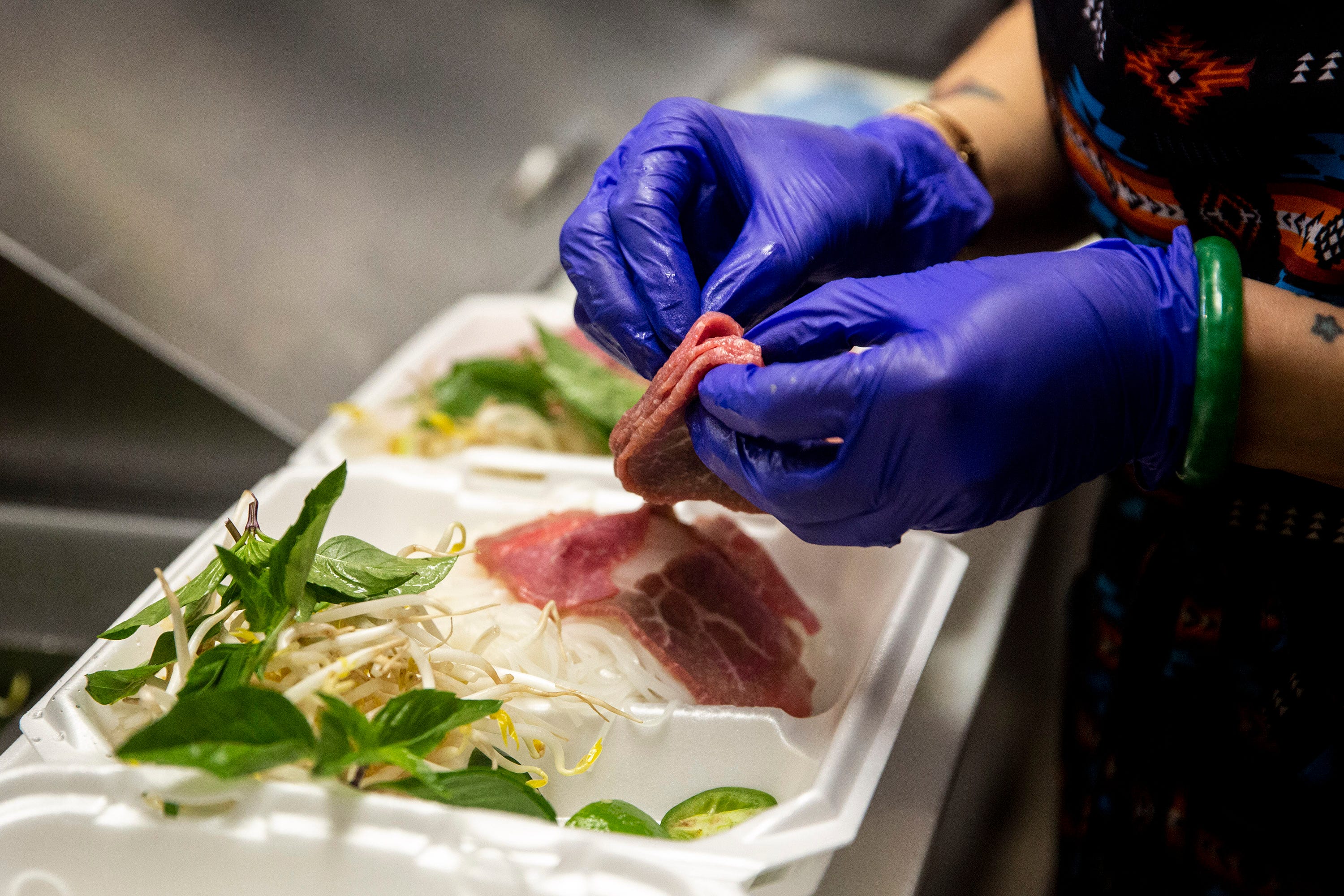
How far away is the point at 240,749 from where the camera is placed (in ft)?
2.56

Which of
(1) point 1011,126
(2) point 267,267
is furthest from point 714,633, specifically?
(2) point 267,267

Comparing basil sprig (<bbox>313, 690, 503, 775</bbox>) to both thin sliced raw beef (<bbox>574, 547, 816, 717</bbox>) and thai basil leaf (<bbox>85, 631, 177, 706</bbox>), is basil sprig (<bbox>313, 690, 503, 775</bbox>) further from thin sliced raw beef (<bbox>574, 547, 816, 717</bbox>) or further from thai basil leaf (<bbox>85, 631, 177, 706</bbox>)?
thin sliced raw beef (<bbox>574, 547, 816, 717</bbox>)

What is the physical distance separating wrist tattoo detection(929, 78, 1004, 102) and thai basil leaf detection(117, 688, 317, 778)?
1.34 metres

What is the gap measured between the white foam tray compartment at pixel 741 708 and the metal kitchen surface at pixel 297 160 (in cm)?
47

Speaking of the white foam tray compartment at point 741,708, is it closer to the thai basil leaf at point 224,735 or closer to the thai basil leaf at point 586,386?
the thai basil leaf at point 224,735

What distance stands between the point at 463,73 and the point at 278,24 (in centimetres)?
53

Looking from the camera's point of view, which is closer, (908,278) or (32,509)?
(908,278)

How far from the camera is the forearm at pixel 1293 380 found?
902mm

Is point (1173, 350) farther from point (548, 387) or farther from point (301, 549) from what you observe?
point (548, 387)

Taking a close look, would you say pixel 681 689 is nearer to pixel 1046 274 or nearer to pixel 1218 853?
pixel 1046 274

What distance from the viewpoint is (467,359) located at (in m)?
1.94

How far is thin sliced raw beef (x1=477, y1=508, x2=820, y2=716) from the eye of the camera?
1.19 meters

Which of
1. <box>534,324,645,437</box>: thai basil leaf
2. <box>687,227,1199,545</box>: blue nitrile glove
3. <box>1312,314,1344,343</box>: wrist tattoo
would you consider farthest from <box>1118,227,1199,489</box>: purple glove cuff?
<box>534,324,645,437</box>: thai basil leaf

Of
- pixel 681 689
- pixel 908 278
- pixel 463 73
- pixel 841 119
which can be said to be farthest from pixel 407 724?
pixel 841 119
